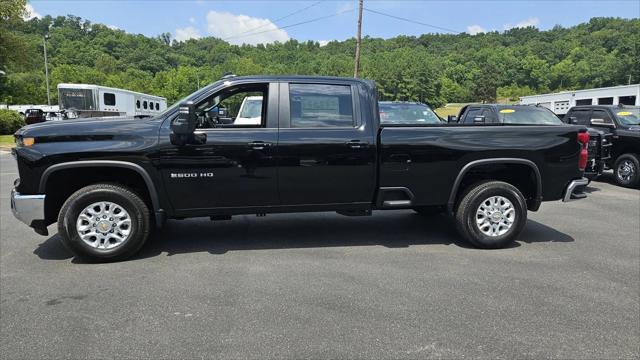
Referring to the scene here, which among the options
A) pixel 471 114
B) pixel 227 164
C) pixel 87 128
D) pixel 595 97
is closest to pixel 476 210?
pixel 227 164

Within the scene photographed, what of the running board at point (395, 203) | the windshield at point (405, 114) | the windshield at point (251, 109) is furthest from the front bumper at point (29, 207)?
the windshield at point (405, 114)

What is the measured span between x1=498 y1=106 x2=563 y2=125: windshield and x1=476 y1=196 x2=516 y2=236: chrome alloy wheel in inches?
206

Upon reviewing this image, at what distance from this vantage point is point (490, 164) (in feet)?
17.5

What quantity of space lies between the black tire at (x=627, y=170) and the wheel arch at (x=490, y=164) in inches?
239

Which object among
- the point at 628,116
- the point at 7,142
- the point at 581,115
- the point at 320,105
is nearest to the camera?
the point at 320,105

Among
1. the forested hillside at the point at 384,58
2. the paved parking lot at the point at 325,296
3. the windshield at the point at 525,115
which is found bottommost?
the paved parking lot at the point at 325,296

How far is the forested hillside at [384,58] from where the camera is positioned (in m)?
70.1

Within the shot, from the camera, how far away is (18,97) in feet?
186

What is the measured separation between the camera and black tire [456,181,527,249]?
534cm

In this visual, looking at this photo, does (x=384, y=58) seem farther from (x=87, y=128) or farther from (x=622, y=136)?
(x=87, y=128)

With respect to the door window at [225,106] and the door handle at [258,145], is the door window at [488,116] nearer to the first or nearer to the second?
the door window at [225,106]

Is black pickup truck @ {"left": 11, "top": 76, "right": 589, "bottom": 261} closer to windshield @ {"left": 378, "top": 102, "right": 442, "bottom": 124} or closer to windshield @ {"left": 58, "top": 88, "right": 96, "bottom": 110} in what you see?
windshield @ {"left": 378, "top": 102, "right": 442, "bottom": 124}

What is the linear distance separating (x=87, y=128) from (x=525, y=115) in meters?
8.93

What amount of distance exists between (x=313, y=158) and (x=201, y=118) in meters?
1.32
